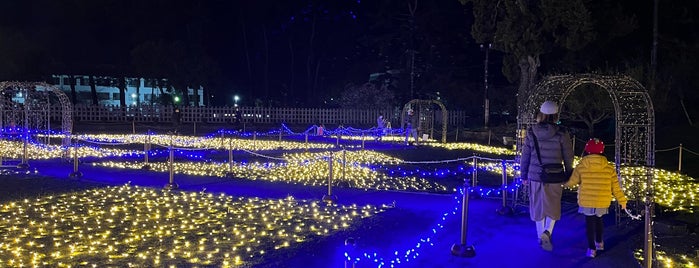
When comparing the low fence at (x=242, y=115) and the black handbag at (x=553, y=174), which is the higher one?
the low fence at (x=242, y=115)

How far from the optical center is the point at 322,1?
Result: 154ft

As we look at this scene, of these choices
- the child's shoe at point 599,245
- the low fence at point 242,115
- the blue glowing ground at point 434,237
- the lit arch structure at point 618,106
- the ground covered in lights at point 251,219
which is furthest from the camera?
the low fence at point 242,115

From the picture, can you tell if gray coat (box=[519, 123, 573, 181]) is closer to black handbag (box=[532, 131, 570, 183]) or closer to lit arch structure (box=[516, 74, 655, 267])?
black handbag (box=[532, 131, 570, 183])

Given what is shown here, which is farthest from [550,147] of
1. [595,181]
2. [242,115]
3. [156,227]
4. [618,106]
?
[242,115]

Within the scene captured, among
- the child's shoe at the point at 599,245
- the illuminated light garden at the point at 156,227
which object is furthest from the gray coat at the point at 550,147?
the illuminated light garden at the point at 156,227

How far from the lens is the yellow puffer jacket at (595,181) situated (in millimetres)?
6422

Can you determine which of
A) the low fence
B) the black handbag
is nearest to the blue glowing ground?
the black handbag

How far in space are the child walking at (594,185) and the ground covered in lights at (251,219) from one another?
19.2 inches

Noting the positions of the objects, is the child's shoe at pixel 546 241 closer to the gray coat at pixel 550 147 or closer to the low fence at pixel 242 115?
the gray coat at pixel 550 147

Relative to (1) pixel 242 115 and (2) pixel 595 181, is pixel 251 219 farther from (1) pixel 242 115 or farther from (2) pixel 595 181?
(1) pixel 242 115

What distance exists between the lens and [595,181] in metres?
6.43

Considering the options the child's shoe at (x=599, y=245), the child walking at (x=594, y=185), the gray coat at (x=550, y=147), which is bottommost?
the child's shoe at (x=599, y=245)

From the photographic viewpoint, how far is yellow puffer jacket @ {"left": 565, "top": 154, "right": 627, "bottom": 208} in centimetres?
642

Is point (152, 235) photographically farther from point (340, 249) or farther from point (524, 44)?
point (524, 44)
